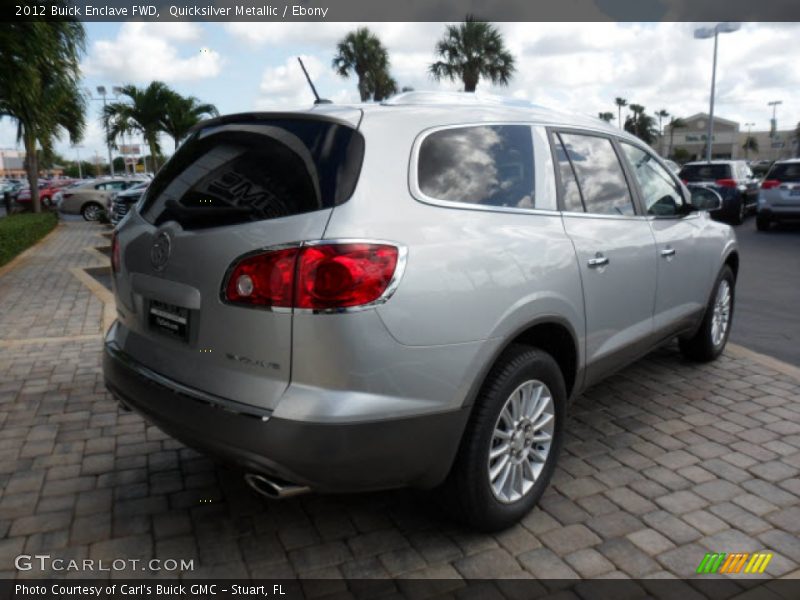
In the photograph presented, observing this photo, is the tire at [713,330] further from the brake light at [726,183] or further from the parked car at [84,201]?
the parked car at [84,201]

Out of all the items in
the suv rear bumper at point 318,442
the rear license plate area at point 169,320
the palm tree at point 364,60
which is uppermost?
the palm tree at point 364,60

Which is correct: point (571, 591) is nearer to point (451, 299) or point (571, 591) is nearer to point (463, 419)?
point (463, 419)

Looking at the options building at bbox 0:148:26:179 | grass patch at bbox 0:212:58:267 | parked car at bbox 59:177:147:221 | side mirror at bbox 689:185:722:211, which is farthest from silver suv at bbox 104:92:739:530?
building at bbox 0:148:26:179

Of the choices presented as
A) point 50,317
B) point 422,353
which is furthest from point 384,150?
point 50,317

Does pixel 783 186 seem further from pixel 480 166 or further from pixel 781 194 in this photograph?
pixel 480 166

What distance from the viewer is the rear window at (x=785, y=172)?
595 inches

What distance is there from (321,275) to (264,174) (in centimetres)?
53

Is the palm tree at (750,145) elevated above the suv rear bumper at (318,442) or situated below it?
above

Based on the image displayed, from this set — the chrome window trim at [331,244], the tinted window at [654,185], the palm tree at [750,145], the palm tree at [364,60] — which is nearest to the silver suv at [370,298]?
the chrome window trim at [331,244]

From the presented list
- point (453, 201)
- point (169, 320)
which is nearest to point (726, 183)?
point (453, 201)

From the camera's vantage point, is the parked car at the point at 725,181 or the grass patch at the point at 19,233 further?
the parked car at the point at 725,181

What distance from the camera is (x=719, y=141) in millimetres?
107625

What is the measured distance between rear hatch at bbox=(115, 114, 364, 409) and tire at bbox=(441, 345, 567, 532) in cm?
83

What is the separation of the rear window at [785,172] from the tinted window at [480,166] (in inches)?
578
